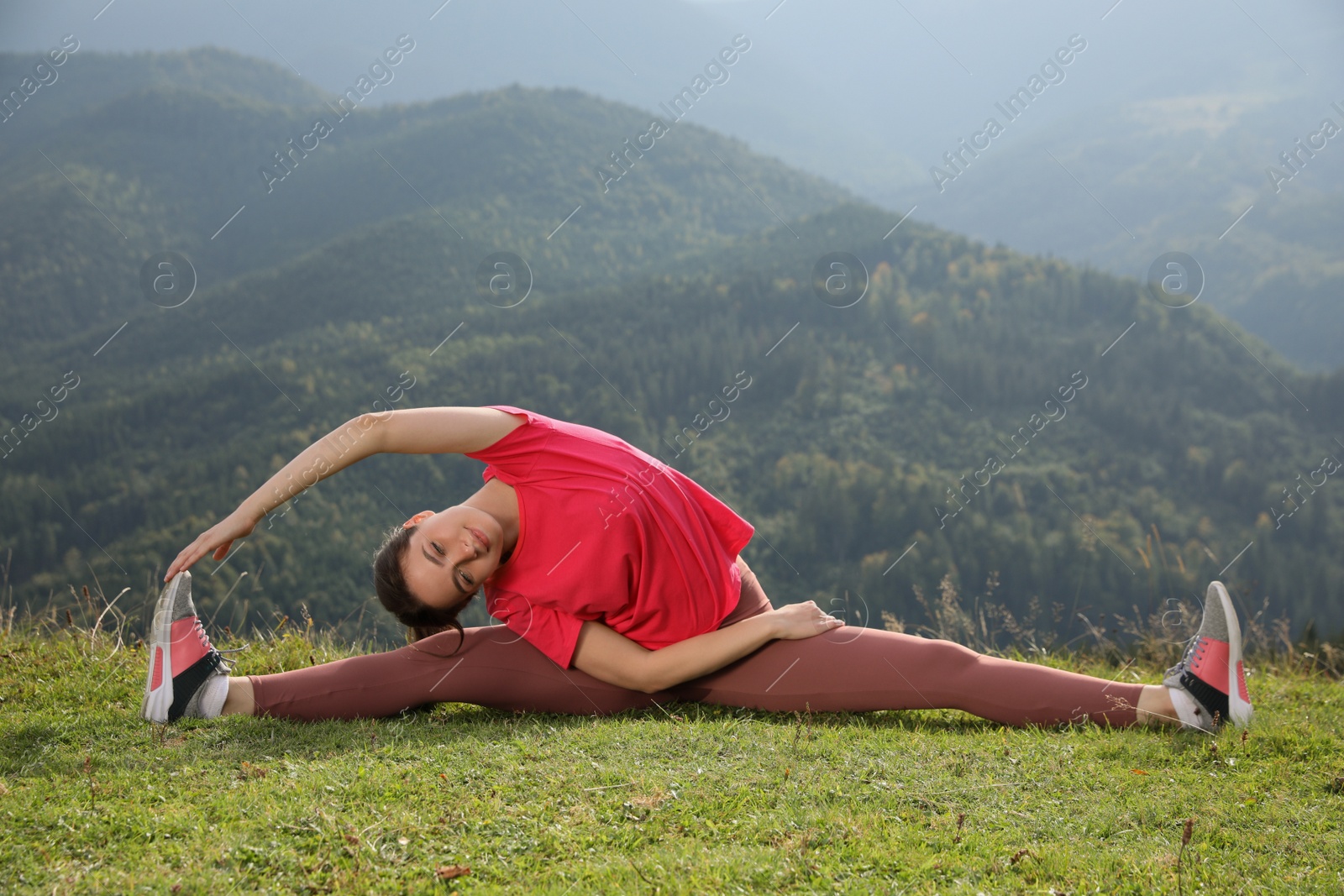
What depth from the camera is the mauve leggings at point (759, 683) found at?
318 centimetres

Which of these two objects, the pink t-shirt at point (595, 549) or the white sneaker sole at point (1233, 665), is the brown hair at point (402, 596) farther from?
the white sneaker sole at point (1233, 665)

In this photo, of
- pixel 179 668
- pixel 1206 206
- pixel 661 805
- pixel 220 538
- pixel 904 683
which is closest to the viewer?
pixel 661 805

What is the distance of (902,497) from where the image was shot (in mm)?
52406

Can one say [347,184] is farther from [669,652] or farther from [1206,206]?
[669,652]

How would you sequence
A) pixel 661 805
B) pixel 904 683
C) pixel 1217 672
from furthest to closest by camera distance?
pixel 904 683 < pixel 1217 672 < pixel 661 805

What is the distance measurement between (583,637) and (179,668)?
4.53ft

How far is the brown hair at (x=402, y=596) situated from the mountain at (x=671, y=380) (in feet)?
15.3

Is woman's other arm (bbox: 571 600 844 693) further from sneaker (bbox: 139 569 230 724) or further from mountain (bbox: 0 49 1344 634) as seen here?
mountain (bbox: 0 49 1344 634)

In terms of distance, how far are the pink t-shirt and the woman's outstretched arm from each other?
0.14 metres

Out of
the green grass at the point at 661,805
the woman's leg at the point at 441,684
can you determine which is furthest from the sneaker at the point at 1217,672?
the woman's leg at the point at 441,684

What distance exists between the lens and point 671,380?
66.9 meters

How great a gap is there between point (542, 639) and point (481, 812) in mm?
1057

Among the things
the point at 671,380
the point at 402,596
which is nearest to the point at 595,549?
the point at 402,596

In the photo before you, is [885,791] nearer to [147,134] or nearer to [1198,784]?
[1198,784]
